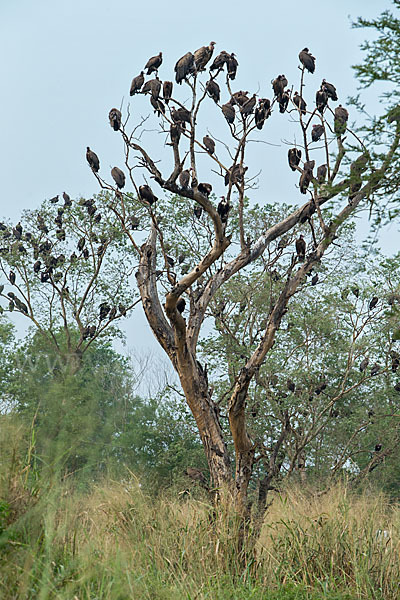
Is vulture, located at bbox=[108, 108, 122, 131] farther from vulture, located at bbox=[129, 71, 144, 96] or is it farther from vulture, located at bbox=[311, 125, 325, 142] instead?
vulture, located at bbox=[311, 125, 325, 142]

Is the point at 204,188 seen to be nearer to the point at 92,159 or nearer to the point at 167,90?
the point at 167,90

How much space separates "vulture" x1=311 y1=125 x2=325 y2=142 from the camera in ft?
20.4

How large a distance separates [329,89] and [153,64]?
5.12 ft

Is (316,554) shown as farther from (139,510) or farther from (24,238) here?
(24,238)

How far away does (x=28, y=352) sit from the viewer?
13.9m

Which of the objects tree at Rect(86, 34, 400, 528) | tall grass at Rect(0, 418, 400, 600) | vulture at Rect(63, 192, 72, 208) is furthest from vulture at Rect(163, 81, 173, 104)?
vulture at Rect(63, 192, 72, 208)

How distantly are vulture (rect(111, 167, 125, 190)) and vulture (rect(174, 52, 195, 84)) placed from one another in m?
1.01

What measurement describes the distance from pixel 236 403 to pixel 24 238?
7.63 metres

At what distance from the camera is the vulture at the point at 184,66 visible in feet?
17.8

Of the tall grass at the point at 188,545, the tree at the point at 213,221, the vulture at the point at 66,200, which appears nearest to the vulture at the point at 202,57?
the tree at the point at 213,221

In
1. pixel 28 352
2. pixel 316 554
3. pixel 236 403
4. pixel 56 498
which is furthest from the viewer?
pixel 28 352

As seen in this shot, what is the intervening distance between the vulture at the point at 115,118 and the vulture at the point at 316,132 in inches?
74.9

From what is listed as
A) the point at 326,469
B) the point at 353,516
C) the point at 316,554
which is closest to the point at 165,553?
the point at 316,554

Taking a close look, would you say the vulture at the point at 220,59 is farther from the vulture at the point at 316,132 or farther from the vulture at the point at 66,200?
the vulture at the point at 66,200
